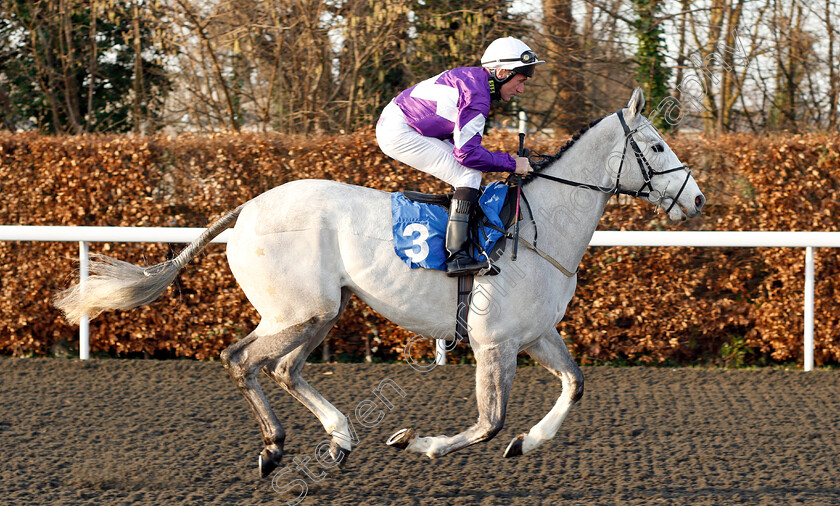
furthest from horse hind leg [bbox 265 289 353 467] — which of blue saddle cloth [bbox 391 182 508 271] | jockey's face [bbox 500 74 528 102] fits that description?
jockey's face [bbox 500 74 528 102]

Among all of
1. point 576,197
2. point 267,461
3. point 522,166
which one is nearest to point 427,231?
point 522,166

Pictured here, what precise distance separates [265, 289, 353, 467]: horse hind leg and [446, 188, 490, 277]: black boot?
0.64 metres

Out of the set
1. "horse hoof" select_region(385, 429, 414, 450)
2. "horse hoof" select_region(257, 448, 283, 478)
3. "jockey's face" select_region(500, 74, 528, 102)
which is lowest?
"horse hoof" select_region(257, 448, 283, 478)

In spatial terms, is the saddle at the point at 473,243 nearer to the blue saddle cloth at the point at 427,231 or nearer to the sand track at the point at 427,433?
the blue saddle cloth at the point at 427,231

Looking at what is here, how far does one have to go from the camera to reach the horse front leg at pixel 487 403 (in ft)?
12.2

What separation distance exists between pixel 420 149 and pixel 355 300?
288cm

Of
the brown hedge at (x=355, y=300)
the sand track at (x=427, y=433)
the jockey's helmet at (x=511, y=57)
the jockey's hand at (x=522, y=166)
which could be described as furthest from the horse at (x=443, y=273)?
the brown hedge at (x=355, y=300)

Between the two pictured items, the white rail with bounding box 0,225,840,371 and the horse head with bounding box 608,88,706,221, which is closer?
the horse head with bounding box 608,88,706,221

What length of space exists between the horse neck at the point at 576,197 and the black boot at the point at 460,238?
36 centimetres

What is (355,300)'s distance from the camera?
21.7ft

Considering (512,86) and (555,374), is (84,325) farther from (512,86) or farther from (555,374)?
(512,86)

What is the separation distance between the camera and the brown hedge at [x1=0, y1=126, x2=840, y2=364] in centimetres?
642

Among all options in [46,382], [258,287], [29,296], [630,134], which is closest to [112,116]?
[29,296]

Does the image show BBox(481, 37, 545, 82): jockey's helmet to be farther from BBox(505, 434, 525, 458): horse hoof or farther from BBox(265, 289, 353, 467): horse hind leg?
BBox(505, 434, 525, 458): horse hoof
